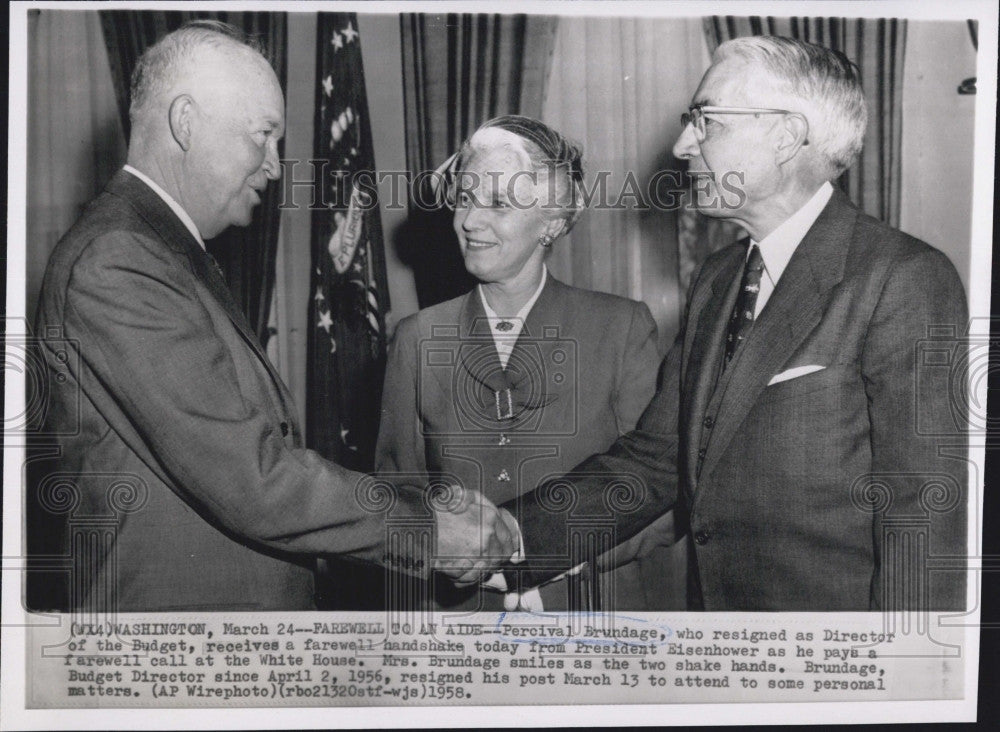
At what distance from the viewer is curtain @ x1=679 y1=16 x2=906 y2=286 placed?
11.0 ft

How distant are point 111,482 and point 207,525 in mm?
340

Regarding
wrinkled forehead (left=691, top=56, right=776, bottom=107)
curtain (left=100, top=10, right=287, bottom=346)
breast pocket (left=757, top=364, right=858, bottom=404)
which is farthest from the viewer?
curtain (left=100, top=10, right=287, bottom=346)

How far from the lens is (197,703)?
3.40 m

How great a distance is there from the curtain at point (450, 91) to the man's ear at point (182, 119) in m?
0.69

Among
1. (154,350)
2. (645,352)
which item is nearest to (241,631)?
(154,350)

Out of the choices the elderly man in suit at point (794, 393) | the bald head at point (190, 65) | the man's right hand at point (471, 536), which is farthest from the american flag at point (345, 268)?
the elderly man in suit at point (794, 393)

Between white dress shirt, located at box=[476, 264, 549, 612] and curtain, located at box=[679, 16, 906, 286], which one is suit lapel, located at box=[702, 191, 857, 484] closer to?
curtain, located at box=[679, 16, 906, 286]

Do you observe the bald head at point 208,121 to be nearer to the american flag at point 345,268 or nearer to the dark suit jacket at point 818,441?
the american flag at point 345,268

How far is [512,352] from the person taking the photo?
3369mm

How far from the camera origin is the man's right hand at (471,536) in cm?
333

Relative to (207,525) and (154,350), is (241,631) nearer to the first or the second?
(207,525)
